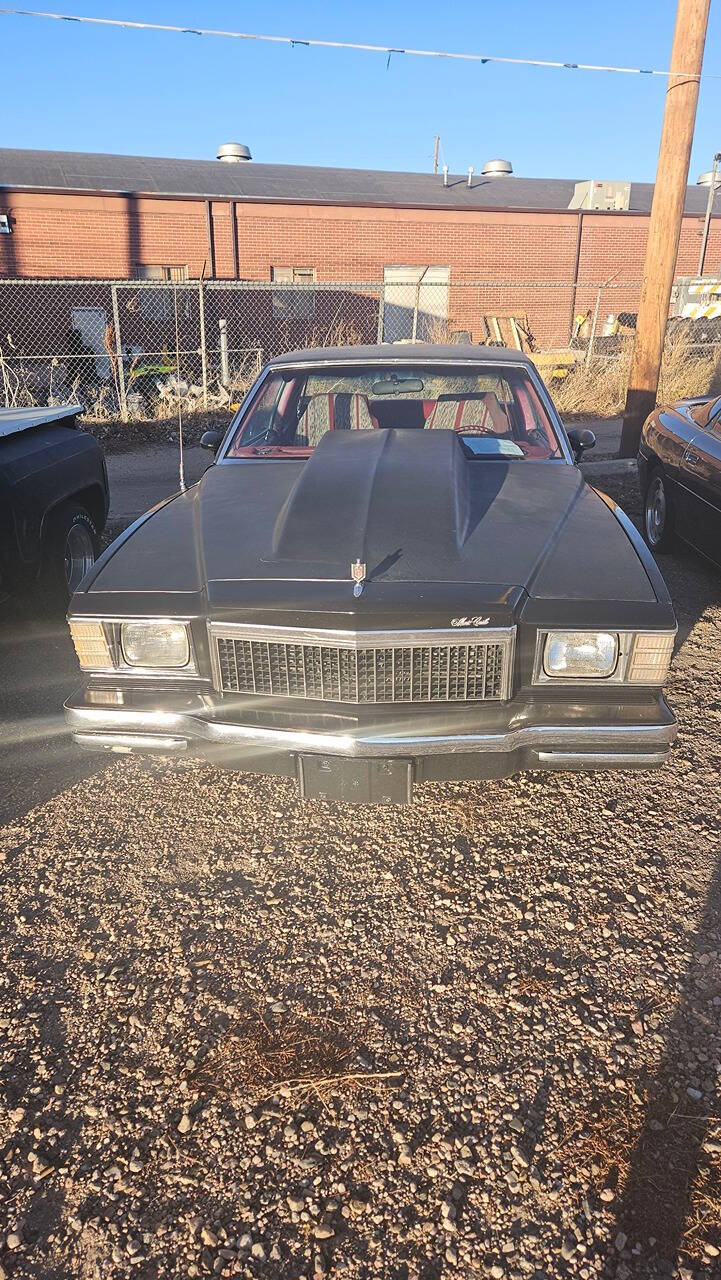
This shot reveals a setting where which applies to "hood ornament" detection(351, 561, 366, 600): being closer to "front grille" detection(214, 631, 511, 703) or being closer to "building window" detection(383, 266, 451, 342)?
"front grille" detection(214, 631, 511, 703)

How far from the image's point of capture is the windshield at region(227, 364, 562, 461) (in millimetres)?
4207

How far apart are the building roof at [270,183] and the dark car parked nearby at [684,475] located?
17861mm

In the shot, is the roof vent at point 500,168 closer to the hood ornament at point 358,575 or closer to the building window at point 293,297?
the building window at point 293,297

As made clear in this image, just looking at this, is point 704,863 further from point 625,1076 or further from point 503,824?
point 625,1076

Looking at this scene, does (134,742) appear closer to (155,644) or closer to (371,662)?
(155,644)

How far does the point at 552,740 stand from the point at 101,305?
19384 millimetres

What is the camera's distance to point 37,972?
240 centimetres

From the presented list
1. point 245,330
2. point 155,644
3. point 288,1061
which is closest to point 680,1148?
point 288,1061

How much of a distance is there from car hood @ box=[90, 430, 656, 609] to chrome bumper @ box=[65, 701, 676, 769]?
42 cm

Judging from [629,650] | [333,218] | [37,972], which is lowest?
[37,972]

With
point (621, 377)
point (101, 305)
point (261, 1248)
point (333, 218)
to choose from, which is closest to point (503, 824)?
point (261, 1248)

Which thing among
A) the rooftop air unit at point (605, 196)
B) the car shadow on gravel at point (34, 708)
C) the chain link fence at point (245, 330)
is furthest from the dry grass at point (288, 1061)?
the rooftop air unit at point (605, 196)

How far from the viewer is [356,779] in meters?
2.63

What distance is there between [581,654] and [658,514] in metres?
4.16
